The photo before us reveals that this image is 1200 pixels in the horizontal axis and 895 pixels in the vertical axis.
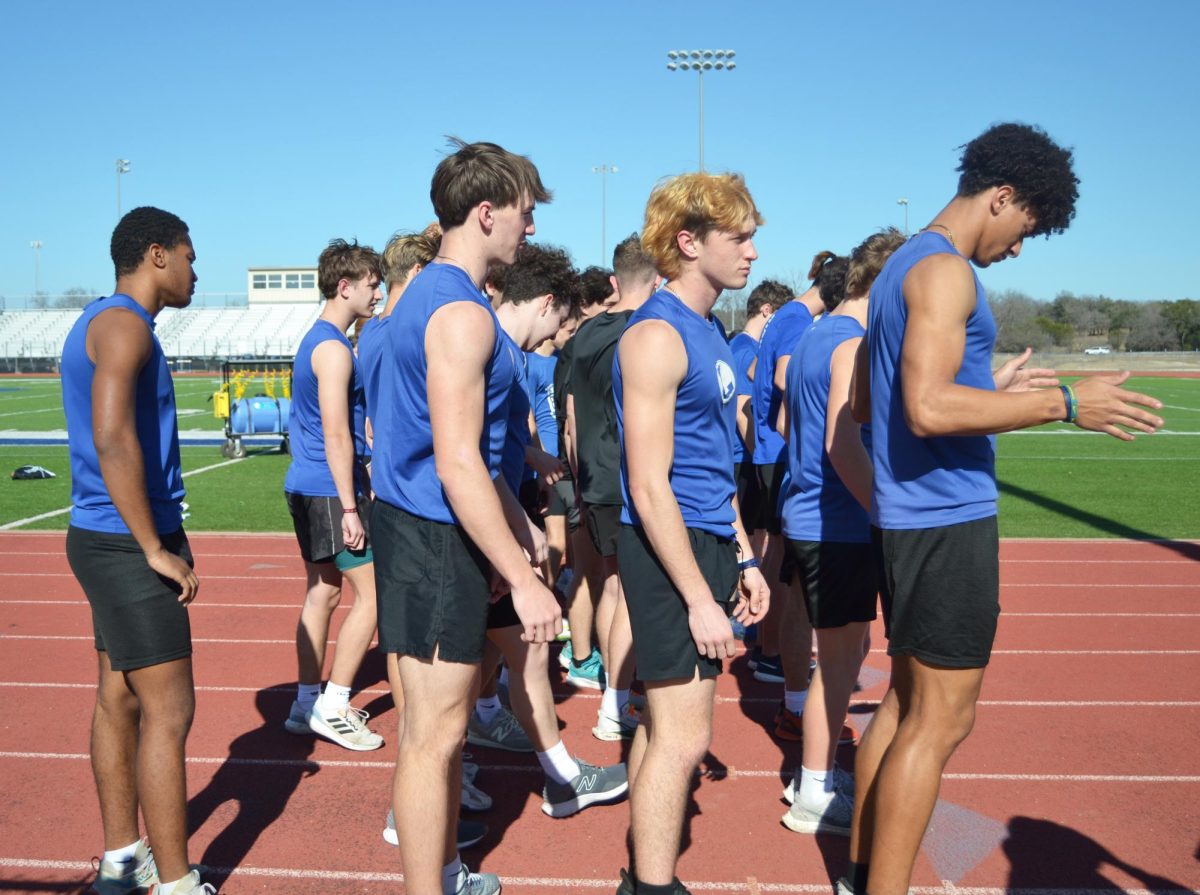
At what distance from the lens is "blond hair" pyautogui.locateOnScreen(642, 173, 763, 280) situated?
2783 mm

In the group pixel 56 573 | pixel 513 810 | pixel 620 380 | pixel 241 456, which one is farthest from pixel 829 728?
A: pixel 241 456

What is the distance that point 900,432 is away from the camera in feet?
8.60

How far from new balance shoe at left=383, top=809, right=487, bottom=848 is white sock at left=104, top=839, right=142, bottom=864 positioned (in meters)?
0.78

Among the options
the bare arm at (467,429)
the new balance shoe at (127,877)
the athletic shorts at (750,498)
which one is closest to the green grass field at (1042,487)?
the athletic shorts at (750,498)

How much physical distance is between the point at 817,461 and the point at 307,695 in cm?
251

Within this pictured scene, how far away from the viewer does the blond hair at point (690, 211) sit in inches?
110

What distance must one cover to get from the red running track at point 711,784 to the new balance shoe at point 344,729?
53 millimetres

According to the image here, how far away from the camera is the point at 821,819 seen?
353 cm

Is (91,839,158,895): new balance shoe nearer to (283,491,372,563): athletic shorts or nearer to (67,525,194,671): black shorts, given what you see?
(67,525,194,671): black shorts

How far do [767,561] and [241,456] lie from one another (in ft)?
41.2

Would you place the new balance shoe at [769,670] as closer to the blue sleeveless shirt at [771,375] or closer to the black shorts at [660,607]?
the blue sleeveless shirt at [771,375]

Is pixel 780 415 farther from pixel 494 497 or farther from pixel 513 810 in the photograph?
pixel 494 497

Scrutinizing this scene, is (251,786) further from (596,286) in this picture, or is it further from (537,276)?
(596,286)

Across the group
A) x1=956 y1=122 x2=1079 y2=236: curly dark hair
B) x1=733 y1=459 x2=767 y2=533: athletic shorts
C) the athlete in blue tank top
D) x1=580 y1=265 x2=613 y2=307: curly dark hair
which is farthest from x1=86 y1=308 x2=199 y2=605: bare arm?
x1=580 y1=265 x2=613 y2=307: curly dark hair
